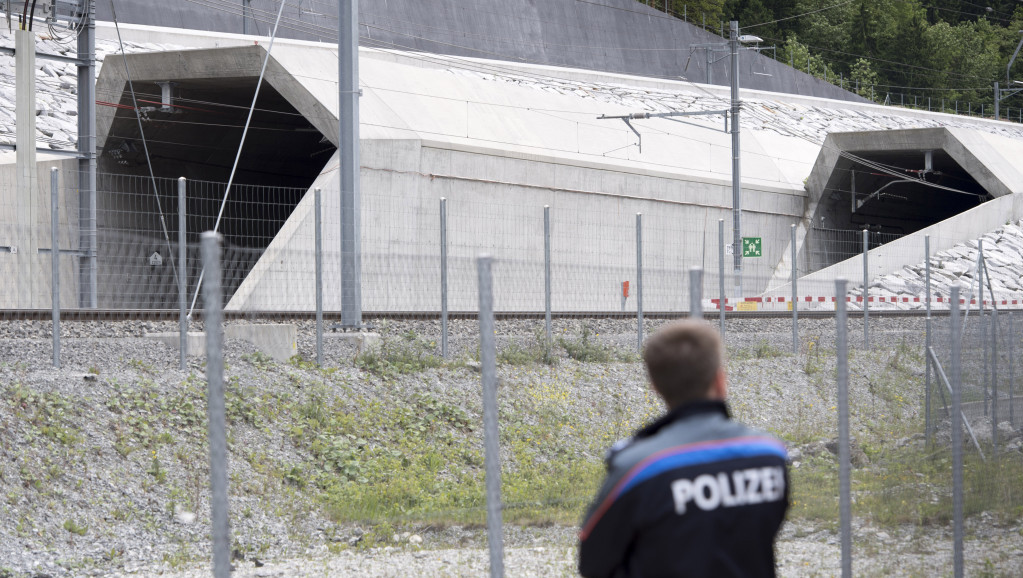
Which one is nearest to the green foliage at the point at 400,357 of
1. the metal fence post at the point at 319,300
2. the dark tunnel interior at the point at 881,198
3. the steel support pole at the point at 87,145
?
the metal fence post at the point at 319,300

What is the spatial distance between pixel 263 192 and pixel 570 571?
2002 cm

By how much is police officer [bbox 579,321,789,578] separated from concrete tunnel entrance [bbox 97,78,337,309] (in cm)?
1477

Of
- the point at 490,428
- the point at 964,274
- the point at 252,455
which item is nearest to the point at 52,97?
the point at 252,455

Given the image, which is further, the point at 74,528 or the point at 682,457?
the point at 74,528

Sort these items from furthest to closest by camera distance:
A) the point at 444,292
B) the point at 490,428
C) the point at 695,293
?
the point at 444,292
the point at 695,293
the point at 490,428

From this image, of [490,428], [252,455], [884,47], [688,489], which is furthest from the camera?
[884,47]

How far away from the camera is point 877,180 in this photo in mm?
33500

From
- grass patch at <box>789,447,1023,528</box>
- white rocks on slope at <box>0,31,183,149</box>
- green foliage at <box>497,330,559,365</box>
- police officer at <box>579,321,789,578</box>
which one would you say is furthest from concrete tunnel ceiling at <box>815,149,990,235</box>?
police officer at <box>579,321,789,578</box>

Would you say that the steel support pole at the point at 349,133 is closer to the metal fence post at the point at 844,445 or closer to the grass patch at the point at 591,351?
the grass patch at the point at 591,351

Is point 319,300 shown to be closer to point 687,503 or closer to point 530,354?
point 530,354

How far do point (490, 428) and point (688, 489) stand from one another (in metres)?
1.57

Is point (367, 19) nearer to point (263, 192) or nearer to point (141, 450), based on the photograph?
point (263, 192)

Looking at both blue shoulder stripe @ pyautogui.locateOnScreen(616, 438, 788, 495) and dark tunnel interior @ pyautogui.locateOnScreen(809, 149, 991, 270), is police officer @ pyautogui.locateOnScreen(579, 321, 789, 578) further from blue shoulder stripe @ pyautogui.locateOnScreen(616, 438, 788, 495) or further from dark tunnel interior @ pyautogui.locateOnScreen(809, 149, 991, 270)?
dark tunnel interior @ pyautogui.locateOnScreen(809, 149, 991, 270)

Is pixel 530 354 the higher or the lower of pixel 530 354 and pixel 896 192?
the lower
